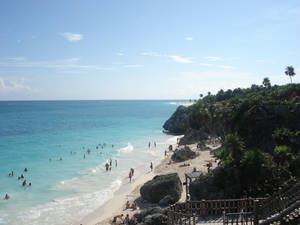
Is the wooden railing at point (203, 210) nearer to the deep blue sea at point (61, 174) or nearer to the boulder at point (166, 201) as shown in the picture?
the boulder at point (166, 201)

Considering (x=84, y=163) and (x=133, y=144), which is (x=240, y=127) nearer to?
(x=84, y=163)

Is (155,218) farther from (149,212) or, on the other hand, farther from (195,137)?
(195,137)

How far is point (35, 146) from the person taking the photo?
51.9m

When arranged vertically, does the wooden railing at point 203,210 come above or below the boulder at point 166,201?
above

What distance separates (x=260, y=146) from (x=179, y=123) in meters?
41.4

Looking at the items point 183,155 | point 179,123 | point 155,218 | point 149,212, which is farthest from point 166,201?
point 179,123

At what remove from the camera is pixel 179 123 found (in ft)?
231

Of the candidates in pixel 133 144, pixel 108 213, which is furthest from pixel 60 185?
pixel 133 144

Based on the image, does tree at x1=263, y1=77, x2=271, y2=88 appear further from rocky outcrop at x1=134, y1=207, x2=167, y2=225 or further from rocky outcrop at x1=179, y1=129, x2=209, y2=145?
rocky outcrop at x1=134, y1=207, x2=167, y2=225

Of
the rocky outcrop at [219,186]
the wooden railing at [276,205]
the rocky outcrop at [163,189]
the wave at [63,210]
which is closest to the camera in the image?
the wooden railing at [276,205]

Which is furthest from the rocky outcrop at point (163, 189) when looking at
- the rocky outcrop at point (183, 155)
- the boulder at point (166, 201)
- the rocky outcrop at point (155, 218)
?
the rocky outcrop at point (183, 155)

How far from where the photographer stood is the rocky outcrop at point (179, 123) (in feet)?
224

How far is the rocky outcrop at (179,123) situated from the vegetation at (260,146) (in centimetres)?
1944

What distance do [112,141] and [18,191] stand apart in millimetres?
32384
